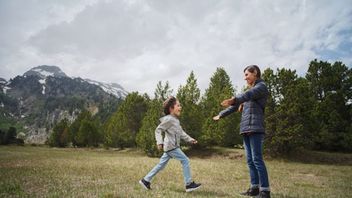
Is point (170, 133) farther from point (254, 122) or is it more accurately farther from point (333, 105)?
point (333, 105)

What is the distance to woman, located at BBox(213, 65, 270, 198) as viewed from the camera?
264 inches

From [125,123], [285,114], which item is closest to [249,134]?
[285,114]

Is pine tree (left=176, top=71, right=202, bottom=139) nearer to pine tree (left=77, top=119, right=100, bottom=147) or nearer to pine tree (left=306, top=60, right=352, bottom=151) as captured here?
pine tree (left=306, top=60, right=352, bottom=151)

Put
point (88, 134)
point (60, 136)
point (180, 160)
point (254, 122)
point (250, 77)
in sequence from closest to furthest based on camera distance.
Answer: point (254, 122) < point (250, 77) < point (180, 160) < point (88, 134) < point (60, 136)

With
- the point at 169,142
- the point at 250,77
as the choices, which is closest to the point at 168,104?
the point at 169,142

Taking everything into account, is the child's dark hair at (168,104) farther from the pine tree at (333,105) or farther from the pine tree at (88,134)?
the pine tree at (88,134)

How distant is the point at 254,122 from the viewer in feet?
23.0

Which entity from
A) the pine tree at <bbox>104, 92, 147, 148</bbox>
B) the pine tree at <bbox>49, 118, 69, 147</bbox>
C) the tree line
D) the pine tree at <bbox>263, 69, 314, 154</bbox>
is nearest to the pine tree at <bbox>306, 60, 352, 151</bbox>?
the tree line

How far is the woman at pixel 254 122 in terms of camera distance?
670cm

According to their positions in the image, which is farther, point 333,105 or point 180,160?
point 333,105

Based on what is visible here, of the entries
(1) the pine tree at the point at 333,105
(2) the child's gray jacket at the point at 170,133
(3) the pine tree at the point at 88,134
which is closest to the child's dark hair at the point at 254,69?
(2) the child's gray jacket at the point at 170,133

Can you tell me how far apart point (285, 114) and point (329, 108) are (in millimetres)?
9729

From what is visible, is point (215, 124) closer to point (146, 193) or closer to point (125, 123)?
point (125, 123)

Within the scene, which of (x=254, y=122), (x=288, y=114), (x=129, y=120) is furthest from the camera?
(x=129, y=120)
